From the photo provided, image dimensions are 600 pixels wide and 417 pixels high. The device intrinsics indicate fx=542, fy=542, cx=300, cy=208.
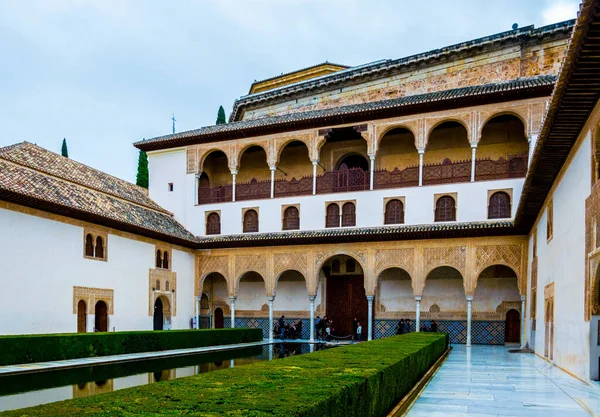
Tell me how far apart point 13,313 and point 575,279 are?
13851mm

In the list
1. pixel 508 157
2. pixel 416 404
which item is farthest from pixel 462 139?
pixel 416 404

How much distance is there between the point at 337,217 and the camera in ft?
72.1

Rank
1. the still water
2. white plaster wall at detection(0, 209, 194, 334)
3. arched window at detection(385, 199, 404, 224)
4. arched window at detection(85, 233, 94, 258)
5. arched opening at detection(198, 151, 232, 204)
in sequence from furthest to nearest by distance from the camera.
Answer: arched opening at detection(198, 151, 232, 204) → arched window at detection(385, 199, 404, 224) → arched window at detection(85, 233, 94, 258) → white plaster wall at detection(0, 209, 194, 334) → the still water

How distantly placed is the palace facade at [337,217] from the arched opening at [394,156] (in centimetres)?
6

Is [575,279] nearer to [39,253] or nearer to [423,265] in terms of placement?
[423,265]

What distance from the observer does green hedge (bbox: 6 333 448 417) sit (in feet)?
11.8

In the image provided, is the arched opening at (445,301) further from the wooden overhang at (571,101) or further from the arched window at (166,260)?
the arched window at (166,260)

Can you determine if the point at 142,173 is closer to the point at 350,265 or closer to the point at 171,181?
the point at 171,181

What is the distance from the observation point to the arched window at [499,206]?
763 inches

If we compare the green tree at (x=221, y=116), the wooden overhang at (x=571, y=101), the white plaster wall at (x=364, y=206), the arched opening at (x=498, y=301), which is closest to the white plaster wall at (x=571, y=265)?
the wooden overhang at (x=571, y=101)

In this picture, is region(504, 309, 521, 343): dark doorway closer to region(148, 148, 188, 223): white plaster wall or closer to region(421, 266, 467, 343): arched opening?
region(421, 266, 467, 343): arched opening

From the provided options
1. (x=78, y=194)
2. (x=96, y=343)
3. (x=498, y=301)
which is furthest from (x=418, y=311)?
(x=78, y=194)

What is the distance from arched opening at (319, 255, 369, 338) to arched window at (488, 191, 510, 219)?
20.8ft

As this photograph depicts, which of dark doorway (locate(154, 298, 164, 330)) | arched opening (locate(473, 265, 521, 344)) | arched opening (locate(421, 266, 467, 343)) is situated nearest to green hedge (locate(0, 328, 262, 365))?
dark doorway (locate(154, 298, 164, 330))
